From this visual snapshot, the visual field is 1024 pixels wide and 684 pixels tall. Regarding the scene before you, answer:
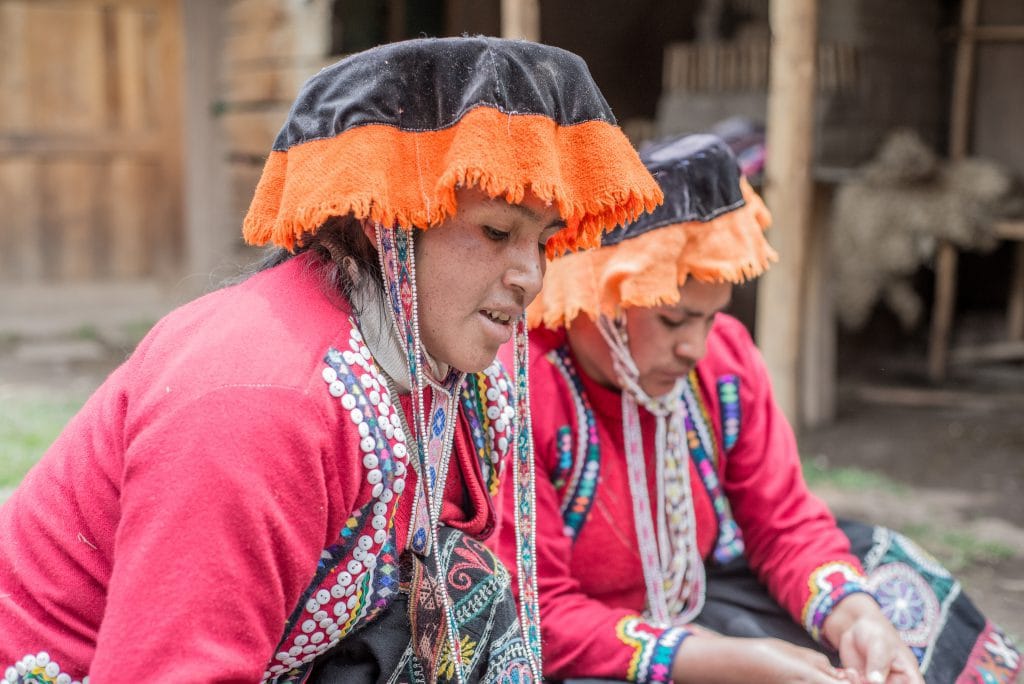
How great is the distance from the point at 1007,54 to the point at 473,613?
6567 mm

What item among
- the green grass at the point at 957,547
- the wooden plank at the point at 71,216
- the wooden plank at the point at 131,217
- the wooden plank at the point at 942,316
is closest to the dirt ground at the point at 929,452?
the green grass at the point at 957,547

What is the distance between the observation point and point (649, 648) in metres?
2.26

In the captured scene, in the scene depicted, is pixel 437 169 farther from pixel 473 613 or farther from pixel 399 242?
pixel 473 613

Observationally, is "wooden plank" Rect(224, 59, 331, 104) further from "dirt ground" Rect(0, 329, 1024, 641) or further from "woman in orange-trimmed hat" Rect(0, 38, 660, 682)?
"woman in orange-trimmed hat" Rect(0, 38, 660, 682)

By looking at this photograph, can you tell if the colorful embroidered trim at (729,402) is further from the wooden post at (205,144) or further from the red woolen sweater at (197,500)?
the wooden post at (205,144)

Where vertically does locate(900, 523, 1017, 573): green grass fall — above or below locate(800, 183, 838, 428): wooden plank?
below

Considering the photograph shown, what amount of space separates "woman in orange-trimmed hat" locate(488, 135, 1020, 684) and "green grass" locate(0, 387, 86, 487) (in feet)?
8.59

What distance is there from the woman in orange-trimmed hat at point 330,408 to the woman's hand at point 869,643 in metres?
0.89

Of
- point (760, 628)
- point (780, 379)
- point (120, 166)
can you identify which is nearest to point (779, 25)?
point (780, 379)

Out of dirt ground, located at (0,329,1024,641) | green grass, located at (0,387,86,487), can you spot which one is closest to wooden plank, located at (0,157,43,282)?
dirt ground, located at (0,329,1024,641)

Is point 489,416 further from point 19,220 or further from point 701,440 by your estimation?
point 19,220

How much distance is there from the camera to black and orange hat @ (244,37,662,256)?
1.52 metres

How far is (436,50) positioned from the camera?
1569 mm

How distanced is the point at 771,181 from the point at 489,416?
2845mm
